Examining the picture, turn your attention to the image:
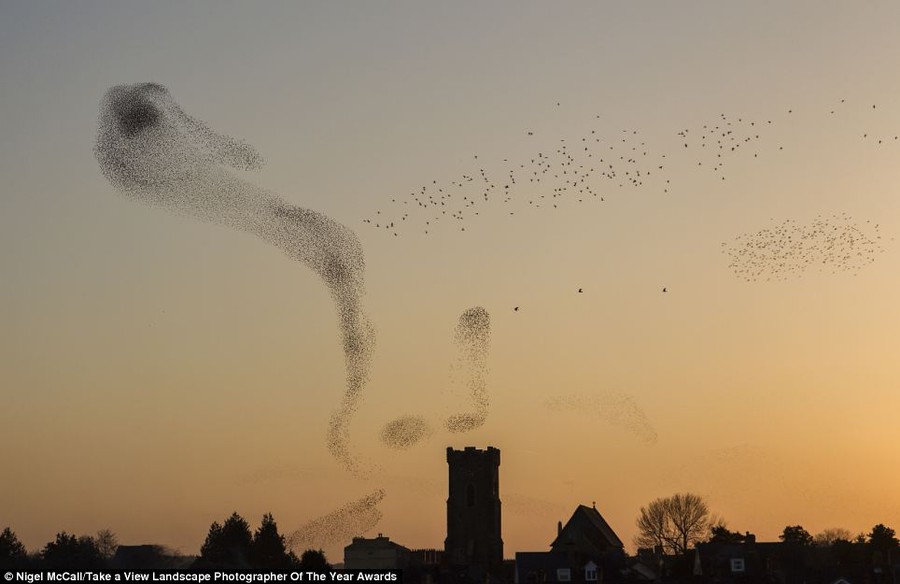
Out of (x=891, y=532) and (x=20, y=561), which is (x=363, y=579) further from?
(x=20, y=561)

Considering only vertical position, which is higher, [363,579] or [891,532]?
Result: [891,532]

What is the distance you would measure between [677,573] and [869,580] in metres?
27.1

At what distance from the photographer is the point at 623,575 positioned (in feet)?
Result: 547

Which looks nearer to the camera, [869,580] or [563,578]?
[869,580]

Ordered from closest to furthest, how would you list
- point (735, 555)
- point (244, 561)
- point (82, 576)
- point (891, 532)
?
point (82, 576), point (735, 555), point (891, 532), point (244, 561)

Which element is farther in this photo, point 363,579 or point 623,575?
point 623,575

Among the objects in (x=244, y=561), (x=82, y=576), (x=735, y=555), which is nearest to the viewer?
(x=82, y=576)

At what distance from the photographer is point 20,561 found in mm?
198500

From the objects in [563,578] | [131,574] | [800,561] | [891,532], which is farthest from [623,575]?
[131,574]

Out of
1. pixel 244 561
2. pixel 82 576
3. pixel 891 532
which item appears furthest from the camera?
pixel 244 561

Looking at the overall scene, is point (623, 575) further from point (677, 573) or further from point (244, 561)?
point (244, 561)

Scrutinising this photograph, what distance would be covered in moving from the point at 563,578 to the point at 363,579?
6083 cm

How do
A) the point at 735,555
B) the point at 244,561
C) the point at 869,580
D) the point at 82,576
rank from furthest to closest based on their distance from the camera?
the point at 244,561
the point at 735,555
the point at 869,580
the point at 82,576

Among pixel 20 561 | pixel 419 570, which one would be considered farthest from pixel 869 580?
pixel 20 561
